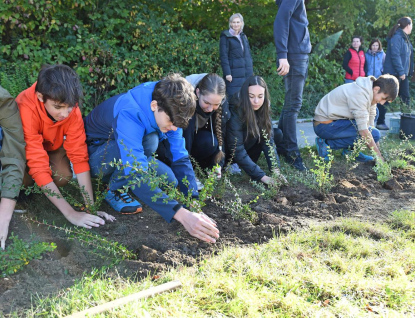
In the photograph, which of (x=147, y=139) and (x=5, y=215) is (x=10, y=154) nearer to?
(x=5, y=215)

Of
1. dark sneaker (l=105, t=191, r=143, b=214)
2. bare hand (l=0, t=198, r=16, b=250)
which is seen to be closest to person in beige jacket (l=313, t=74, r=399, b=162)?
Result: dark sneaker (l=105, t=191, r=143, b=214)

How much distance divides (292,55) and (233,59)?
7.19 feet

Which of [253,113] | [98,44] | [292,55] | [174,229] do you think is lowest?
[174,229]

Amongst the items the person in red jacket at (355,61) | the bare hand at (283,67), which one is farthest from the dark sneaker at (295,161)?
the person in red jacket at (355,61)

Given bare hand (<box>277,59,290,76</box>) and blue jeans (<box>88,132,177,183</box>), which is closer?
blue jeans (<box>88,132,177,183</box>)

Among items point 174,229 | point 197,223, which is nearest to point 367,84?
point 174,229

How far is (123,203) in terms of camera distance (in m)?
3.54

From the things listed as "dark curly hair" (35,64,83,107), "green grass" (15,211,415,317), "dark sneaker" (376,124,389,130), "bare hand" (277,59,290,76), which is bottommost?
"dark sneaker" (376,124,389,130)

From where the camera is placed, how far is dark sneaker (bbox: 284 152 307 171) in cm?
486

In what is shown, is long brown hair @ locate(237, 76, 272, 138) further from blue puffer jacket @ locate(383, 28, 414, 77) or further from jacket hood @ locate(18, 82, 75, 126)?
blue puffer jacket @ locate(383, 28, 414, 77)

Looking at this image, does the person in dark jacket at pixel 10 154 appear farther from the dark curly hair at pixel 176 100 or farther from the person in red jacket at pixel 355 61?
the person in red jacket at pixel 355 61

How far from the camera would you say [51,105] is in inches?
120

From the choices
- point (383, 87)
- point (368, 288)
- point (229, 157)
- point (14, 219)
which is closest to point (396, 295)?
point (368, 288)

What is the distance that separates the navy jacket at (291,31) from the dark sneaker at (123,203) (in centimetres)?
247
